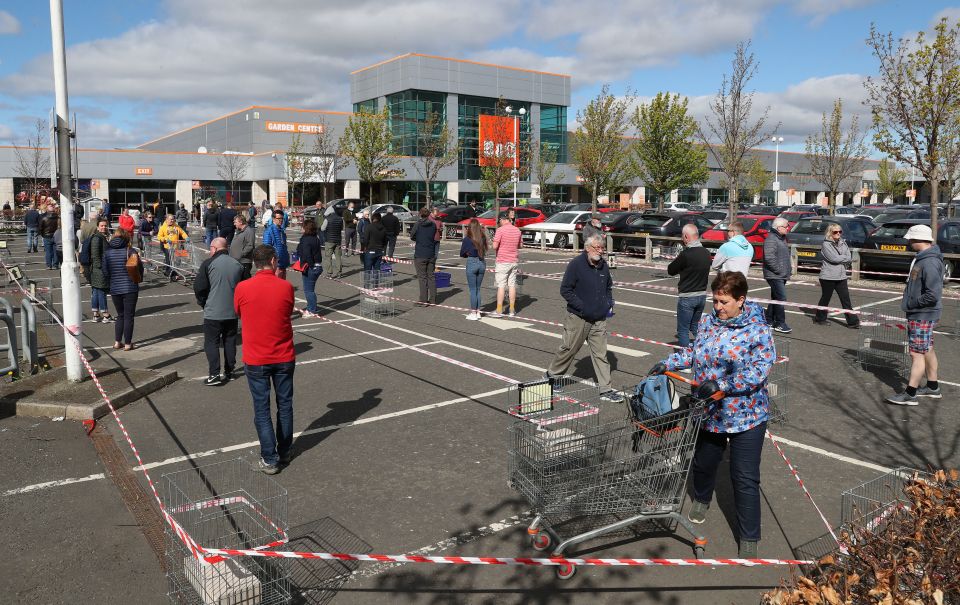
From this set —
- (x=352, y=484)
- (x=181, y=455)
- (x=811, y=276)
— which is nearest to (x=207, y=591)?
(x=352, y=484)

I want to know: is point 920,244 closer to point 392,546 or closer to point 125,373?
point 392,546

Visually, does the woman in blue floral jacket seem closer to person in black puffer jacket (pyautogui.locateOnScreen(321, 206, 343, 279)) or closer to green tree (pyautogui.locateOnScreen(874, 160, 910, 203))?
person in black puffer jacket (pyautogui.locateOnScreen(321, 206, 343, 279))

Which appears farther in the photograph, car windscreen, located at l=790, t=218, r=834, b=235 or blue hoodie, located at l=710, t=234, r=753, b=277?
car windscreen, located at l=790, t=218, r=834, b=235

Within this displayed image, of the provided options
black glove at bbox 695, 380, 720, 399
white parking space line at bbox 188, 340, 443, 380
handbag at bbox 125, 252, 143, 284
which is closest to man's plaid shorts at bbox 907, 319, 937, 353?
black glove at bbox 695, 380, 720, 399

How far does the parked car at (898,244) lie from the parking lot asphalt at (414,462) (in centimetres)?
710

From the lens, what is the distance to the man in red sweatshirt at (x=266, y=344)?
619cm

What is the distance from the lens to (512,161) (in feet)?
148

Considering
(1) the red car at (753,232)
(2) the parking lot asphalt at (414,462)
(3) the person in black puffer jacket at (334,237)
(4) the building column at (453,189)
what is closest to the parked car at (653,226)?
(1) the red car at (753,232)

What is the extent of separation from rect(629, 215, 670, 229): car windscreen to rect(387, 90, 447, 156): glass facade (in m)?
38.3

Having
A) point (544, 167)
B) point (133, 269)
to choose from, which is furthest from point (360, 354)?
point (544, 167)

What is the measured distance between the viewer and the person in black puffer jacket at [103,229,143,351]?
1079 cm

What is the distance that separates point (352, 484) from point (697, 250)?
5969 millimetres

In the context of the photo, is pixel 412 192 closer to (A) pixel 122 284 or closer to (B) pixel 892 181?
(B) pixel 892 181

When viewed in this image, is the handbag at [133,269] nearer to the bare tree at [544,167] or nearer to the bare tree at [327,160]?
the bare tree at [544,167]
